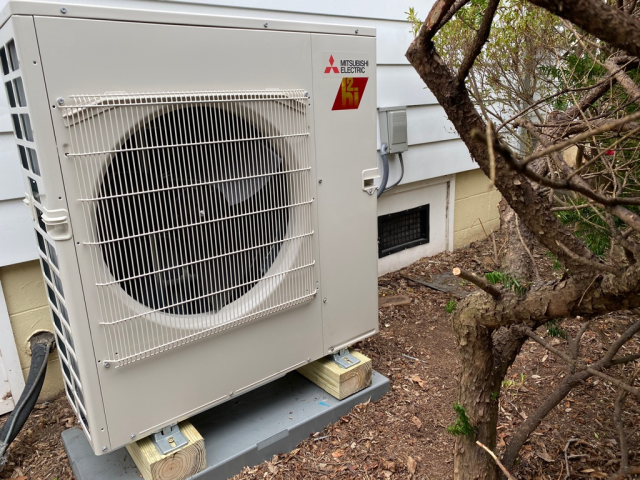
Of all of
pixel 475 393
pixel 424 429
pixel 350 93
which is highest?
pixel 350 93

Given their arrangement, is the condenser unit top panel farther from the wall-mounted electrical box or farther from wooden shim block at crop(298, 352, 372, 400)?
Answer: wooden shim block at crop(298, 352, 372, 400)

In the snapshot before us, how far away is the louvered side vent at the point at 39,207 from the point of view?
1.41 metres

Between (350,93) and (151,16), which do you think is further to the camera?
(350,93)

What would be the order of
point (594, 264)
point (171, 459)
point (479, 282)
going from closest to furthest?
point (594, 264), point (479, 282), point (171, 459)

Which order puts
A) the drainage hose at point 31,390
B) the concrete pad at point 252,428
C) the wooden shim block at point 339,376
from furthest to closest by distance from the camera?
the wooden shim block at point 339,376 → the drainage hose at point 31,390 → the concrete pad at point 252,428

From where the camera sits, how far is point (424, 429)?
2.08 meters

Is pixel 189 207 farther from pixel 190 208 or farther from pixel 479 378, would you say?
pixel 479 378

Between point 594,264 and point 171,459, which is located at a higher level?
point 594,264

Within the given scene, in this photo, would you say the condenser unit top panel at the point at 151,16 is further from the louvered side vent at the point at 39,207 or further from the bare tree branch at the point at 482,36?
the bare tree branch at the point at 482,36

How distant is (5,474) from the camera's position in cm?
196

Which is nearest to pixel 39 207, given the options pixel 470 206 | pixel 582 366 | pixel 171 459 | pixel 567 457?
pixel 171 459

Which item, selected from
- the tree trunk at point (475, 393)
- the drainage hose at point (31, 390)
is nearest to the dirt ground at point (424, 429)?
the drainage hose at point (31, 390)

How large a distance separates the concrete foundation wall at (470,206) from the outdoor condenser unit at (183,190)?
2258 millimetres

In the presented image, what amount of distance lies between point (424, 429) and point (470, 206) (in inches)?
101
